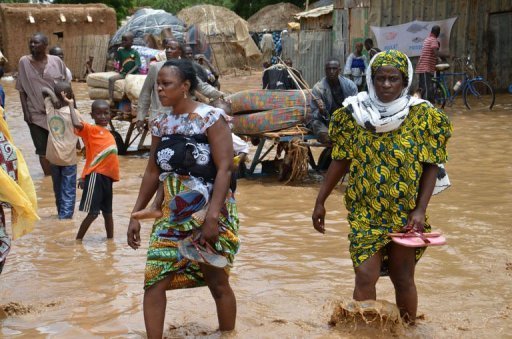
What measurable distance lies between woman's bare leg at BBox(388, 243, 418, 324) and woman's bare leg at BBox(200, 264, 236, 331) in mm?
854

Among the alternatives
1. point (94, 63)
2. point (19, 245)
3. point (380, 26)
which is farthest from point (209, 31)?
point (19, 245)

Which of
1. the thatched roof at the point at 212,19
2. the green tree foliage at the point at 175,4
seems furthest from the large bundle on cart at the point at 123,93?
the green tree foliage at the point at 175,4

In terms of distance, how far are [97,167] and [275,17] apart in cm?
2913

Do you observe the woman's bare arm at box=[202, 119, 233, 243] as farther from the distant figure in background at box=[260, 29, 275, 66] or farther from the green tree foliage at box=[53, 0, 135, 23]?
the green tree foliage at box=[53, 0, 135, 23]

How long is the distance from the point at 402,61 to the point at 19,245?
158 inches

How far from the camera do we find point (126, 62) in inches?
434

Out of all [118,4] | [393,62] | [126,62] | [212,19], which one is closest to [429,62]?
[126,62]

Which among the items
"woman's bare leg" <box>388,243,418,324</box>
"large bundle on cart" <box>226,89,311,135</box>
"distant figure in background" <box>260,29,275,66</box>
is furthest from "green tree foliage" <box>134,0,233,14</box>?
"woman's bare leg" <box>388,243,418,324</box>

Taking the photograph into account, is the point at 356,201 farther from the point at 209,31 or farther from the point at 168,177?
the point at 209,31

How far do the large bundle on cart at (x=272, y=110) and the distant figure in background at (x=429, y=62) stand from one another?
7.10 m

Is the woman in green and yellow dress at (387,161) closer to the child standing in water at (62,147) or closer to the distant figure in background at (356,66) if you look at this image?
the child standing in water at (62,147)

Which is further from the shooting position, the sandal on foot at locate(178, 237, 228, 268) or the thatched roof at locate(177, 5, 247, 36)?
the thatched roof at locate(177, 5, 247, 36)

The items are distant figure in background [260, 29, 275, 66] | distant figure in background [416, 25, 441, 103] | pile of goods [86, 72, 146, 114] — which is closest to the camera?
pile of goods [86, 72, 146, 114]

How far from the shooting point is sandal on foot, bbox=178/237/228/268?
3684 mm
